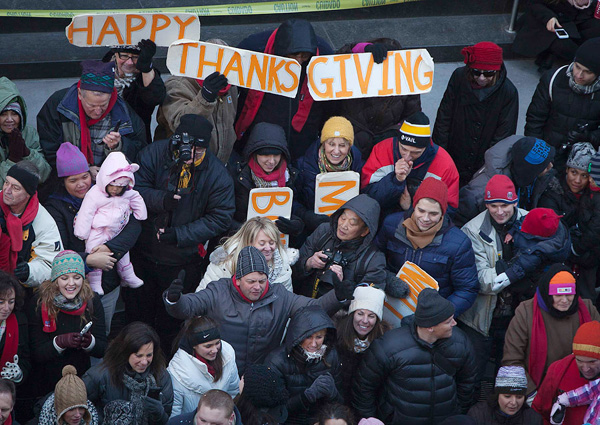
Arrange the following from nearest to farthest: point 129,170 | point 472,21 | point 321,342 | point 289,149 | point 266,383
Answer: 1. point 266,383
2. point 321,342
3. point 129,170
4. point 289,149
5. point 472,21

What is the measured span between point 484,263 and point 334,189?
127cm

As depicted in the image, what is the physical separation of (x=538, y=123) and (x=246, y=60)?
2651mm

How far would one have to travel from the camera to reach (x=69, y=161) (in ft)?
21.2

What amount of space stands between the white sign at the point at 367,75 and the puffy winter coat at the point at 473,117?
45 cm

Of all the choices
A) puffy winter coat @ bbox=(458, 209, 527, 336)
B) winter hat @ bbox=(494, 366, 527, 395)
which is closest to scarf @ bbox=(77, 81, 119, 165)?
puffy winter coat @ bbox=(458, 209, 527, 336)

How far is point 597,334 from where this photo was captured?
620 centimetres

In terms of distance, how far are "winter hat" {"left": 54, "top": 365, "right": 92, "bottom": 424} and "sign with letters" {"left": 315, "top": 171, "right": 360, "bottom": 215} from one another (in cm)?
256

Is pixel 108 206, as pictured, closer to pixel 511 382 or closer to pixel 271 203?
pixel 271 203

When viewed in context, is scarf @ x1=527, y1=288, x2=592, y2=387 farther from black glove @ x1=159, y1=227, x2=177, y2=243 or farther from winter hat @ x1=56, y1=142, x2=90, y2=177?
winter hat @ x1=56, y1=142, x2=90, y2=177

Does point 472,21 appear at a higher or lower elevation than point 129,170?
higher

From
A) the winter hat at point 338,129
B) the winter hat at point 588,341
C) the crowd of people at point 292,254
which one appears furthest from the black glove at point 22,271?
the winter hat at point 588,341

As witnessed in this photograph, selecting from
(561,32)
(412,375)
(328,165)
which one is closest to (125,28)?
(328,165)

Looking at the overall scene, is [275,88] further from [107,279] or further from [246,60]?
[107,279]

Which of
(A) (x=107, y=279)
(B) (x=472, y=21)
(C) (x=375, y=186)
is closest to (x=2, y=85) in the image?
(A) (x=107, y=279)
